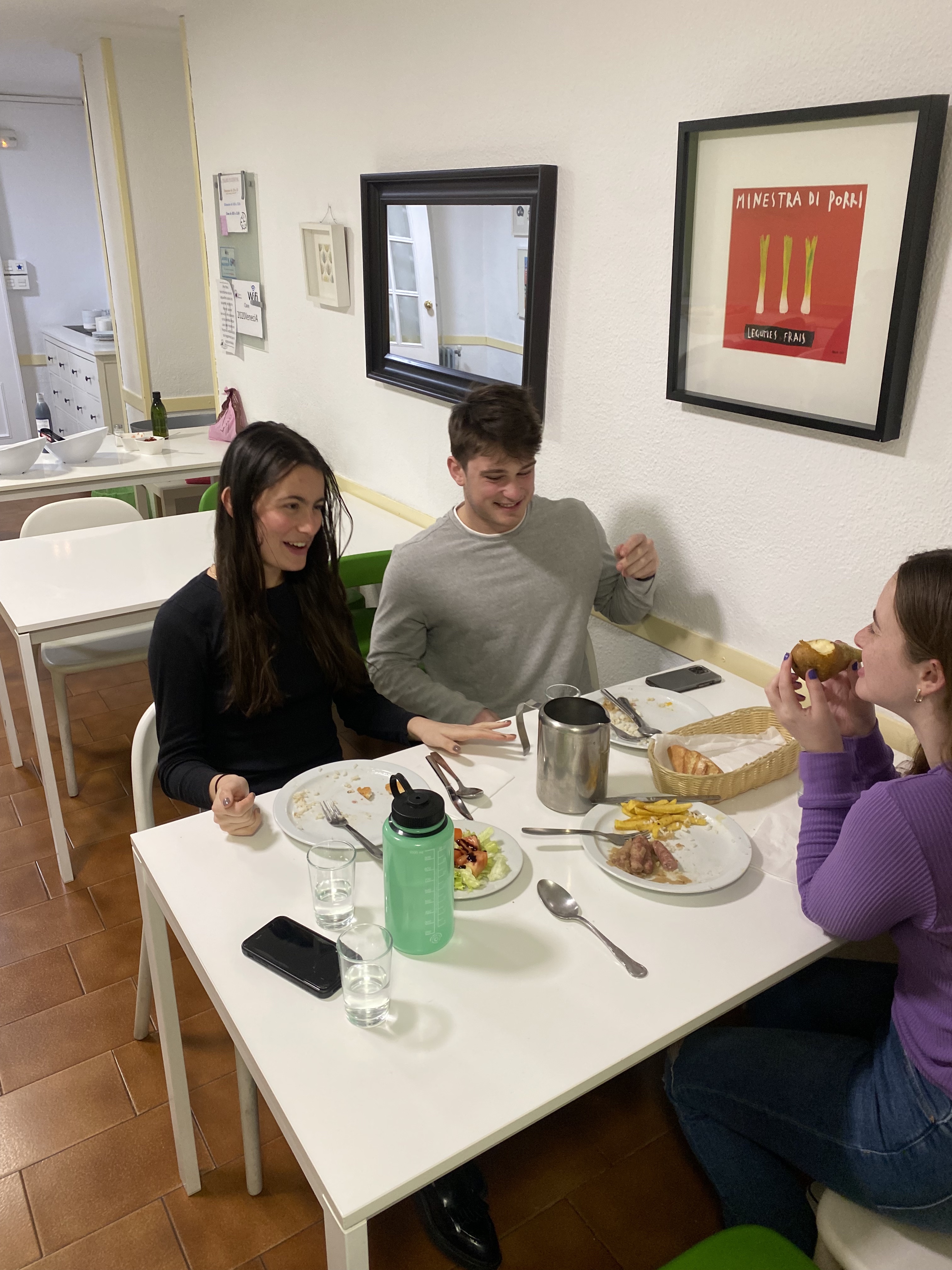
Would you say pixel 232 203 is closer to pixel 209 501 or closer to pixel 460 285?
pixel 209 501

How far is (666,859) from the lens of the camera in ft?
4.11

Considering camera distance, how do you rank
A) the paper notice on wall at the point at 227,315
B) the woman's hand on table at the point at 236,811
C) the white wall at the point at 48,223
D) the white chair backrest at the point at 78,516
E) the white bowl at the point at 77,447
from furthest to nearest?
the white wall at the point at 48,223, the paper notice on wall at the point at 227,315, the white bowl at the point at 77,447, the white chair backrest at the point at 78,516, the woman's hand on table at the point at 236,811

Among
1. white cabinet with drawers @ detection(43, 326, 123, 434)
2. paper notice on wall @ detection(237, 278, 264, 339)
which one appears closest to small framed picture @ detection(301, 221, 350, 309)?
paper notice on wall @ detection(237, 278, 264, 339)

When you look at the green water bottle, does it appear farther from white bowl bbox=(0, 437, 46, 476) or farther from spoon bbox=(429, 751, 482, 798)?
white bowl bbox=(0, 437, 46, 476)

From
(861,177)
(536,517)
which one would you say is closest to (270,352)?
(536,517)

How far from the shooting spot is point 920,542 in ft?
5.06

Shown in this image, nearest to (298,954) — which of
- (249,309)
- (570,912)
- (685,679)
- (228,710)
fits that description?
(570,912)

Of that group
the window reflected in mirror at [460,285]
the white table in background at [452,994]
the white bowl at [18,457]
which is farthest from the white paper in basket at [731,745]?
the white bowl at [18,457]

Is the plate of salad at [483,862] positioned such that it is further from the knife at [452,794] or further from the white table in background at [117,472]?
the white table in background at [117,472]

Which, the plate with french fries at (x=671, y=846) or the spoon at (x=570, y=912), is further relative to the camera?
the plate with french fries at (x=671, y=846)

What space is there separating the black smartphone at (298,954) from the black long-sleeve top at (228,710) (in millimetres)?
426

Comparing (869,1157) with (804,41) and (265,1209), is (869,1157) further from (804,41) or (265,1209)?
(804,41)

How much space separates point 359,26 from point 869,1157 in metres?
2.90

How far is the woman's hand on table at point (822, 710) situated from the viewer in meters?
1.23
